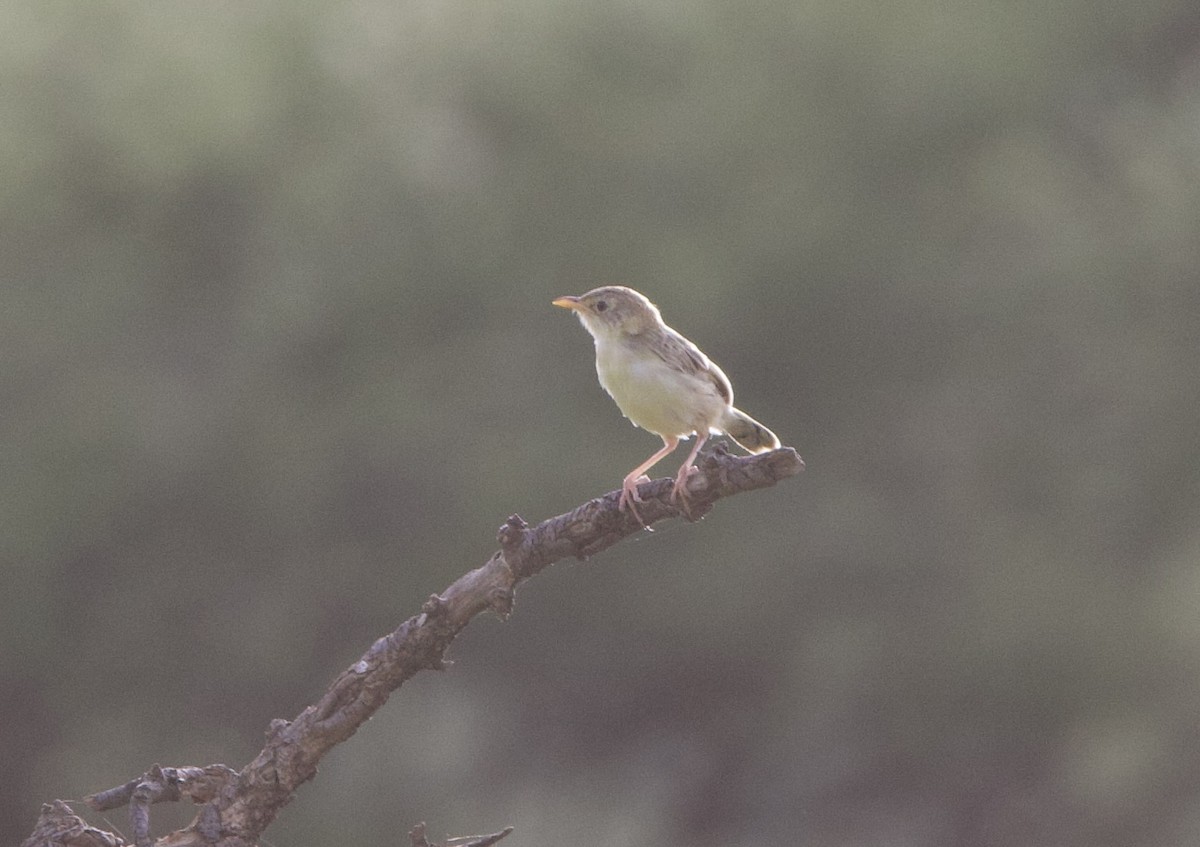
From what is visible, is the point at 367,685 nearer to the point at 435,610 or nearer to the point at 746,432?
the point at 435,610

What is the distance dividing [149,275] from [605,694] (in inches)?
139

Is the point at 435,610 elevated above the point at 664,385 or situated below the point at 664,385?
below

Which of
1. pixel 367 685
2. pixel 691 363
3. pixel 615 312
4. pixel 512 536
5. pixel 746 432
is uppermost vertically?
pixel 615 312

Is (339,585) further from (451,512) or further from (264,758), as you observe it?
(264,758)

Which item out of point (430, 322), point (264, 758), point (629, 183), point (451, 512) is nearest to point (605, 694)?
point (451, 512)

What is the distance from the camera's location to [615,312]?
4445mm

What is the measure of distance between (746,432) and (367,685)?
6.05 ft

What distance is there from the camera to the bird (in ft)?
12.9

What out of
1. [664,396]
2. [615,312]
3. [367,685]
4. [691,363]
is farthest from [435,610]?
[615,312]

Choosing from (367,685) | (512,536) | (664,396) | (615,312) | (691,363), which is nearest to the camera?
(367,685)

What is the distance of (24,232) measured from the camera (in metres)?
9.24

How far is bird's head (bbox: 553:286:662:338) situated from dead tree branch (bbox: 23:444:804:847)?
1.67 m

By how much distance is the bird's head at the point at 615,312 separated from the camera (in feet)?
14.3

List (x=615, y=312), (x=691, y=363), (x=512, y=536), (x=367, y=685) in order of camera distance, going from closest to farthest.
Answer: (x=367, y=685) < (x=512, y=536) < (x=691, y=363) < (x=615, y=312)
